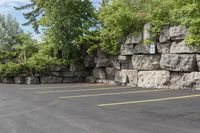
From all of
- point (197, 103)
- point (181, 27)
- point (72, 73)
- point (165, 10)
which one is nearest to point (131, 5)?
point (165, 10)

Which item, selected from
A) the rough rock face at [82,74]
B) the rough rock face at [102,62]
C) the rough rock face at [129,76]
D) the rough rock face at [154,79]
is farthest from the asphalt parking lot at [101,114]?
the rough rock face at [82,74]

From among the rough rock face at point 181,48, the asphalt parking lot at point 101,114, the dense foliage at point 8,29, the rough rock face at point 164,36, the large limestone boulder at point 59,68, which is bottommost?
the asphalt parking lot at point 101,114

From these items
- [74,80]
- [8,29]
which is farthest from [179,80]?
[8,29]

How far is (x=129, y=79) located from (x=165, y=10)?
3.58 m

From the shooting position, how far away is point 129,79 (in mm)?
17719

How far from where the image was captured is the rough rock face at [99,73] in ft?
65.3

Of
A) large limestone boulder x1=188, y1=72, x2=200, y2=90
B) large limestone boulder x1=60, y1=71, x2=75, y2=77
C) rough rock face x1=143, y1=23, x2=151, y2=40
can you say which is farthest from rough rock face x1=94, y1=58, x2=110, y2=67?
Answer: large limestone boulder x1=188, y1=72, x2=200, y2=90

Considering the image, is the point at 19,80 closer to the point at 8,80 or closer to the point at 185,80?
the point at 8,80

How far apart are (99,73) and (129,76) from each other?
278 centimetres

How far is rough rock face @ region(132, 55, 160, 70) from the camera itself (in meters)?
16.2

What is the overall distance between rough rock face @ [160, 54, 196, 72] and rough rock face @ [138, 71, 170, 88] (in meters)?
0.32

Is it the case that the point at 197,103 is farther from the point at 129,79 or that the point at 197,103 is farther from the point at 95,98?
the point at 129,79

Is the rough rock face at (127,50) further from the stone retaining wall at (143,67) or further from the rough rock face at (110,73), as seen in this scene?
the rough rock face at (110,73)

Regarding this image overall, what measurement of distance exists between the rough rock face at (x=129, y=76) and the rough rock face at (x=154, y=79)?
Result: 407 millimetres
